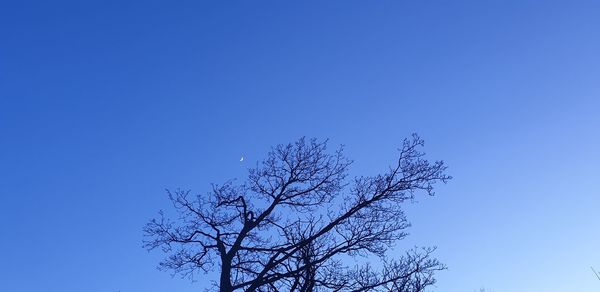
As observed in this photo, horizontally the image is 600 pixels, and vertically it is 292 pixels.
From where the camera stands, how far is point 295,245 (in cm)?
1496

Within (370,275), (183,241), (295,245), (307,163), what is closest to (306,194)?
(307,163)

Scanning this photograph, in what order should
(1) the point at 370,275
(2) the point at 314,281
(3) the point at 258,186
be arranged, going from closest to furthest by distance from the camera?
(2) the point at 314,281 → (1) the point at 370,275 → (3) the point at 258,186

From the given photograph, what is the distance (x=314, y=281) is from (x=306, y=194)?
10.2 ft

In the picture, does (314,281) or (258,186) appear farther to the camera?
(258,186)

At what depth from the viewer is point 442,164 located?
597 inches

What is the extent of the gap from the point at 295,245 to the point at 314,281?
1153 mm

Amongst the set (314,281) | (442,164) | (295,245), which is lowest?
(314,281)

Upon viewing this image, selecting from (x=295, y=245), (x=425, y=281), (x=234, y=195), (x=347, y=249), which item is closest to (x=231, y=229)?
(x=234, y=195)

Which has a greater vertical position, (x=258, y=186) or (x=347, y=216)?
(x=258, y=186)

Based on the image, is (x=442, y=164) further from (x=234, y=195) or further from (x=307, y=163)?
(x=234, y=195)

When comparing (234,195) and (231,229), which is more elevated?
(234,195)

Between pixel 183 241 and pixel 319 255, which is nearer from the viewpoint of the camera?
pixel 319 255

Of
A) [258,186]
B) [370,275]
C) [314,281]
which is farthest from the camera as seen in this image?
[258,186]

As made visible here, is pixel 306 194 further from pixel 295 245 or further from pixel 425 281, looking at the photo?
pixel 425 281
